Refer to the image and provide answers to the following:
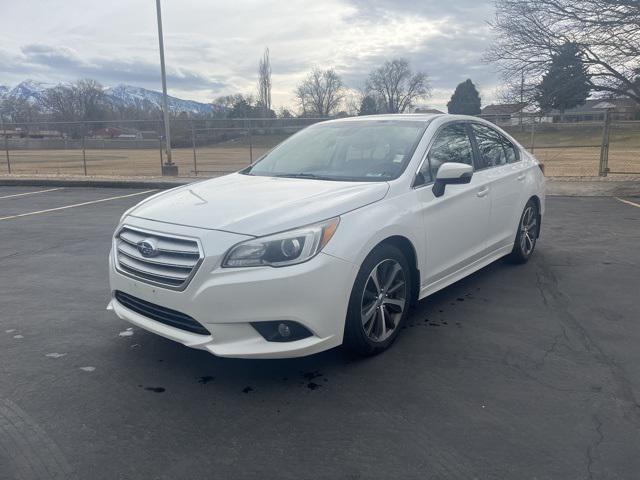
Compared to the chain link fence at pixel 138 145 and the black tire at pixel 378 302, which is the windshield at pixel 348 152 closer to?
the black tire at pixel 378 302

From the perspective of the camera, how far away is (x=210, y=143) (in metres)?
22.6

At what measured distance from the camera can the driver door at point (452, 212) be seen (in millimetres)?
4219

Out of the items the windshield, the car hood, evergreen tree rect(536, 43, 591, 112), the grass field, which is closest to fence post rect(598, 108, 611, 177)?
evergreen tree rect(536, 43, 591, 112)

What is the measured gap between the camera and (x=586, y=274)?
5.75m

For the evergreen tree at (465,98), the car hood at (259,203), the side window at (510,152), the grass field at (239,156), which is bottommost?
the grass field at (239,156)

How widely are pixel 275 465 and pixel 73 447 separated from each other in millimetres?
1023

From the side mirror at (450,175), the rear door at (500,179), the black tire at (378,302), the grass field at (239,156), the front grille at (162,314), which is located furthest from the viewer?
the grass field at (239,156)

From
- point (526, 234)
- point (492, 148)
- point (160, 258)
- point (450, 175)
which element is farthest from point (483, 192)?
point (160, 258)

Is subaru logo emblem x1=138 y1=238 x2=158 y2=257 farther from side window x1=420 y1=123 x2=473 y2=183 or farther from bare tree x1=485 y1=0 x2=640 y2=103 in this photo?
bare tree x1=485 y1=0 x2=640 y2=103

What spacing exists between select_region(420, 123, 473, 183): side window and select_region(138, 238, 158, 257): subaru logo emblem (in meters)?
2.07

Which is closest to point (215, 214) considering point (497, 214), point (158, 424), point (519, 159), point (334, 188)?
point (334, 188)

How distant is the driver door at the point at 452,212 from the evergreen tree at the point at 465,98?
7046 cm

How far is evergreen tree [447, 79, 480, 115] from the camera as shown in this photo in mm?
72625

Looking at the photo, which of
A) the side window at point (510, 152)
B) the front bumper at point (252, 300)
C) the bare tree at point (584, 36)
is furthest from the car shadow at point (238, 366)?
the bare tree at point (584, 36)
